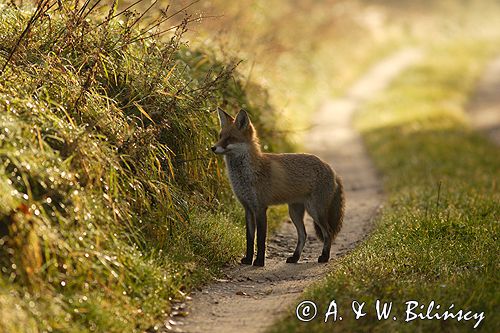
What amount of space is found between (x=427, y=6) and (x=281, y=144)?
40739 mm

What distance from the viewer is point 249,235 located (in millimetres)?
8523

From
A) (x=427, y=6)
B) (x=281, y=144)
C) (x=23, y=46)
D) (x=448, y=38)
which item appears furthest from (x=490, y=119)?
(x=427, y=6)

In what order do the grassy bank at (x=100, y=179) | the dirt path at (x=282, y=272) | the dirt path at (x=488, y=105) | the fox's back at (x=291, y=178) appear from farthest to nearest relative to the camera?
the dirt path at (x=488, y=105) < the fox's back at (x=291, y=178) < the dirt path at (x=282, y=272) < the grassy bank at (x=100, y=179)

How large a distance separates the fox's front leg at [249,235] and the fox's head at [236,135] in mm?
715

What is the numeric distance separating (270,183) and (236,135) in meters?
0.66

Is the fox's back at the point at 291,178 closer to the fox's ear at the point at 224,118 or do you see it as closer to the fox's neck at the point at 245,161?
the fox's neck at the point at 245,161

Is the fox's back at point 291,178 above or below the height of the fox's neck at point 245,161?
below

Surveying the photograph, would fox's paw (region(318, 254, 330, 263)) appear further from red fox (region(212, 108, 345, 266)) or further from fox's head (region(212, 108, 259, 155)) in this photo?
fox's head (region(212, 108, 259, 155))

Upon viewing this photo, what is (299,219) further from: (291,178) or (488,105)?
(488,105)

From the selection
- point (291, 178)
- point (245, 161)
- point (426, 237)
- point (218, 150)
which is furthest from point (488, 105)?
point (218, 150)

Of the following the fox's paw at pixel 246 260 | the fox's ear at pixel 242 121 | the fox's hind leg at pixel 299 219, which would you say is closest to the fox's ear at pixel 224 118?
the fox's ear at pixel 242 121

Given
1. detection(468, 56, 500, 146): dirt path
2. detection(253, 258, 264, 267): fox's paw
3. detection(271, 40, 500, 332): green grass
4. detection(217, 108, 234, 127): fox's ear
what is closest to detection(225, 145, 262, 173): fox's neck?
detection(217, 108, 234, 127): fox's ear

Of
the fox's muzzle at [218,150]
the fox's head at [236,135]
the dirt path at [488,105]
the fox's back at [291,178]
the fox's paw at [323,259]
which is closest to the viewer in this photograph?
the fox's muzzle at [218,150]

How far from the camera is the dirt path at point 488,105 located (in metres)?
21.8
